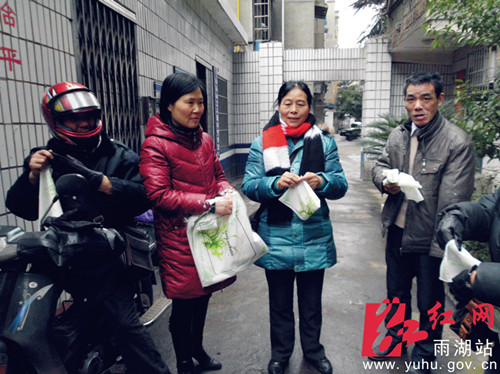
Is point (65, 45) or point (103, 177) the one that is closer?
point (103, 177)

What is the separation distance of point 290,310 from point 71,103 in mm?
1882

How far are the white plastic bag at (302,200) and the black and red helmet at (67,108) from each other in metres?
1.17

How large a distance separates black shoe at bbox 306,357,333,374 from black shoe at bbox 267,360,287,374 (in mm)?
219

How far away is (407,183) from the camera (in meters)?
2.45

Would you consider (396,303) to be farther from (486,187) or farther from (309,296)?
(486,187)

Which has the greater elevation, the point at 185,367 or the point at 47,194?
the point at 47,194

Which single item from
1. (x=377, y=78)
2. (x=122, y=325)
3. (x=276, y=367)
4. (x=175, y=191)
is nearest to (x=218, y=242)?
(x=175, y=191)

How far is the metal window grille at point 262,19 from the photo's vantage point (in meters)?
14.6

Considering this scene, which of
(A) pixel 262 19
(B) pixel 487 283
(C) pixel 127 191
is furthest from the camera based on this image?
(A) pixel 262 19

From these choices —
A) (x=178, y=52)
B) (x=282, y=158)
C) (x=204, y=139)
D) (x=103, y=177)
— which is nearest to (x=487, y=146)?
(x=282, y=158)

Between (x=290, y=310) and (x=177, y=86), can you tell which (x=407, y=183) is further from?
(x=177, y=86)

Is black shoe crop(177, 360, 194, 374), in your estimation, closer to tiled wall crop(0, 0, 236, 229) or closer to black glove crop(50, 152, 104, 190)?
black glove crop(50, 152, 104, 190)

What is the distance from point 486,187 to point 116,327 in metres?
4.17

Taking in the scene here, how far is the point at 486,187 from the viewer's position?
4.37m
